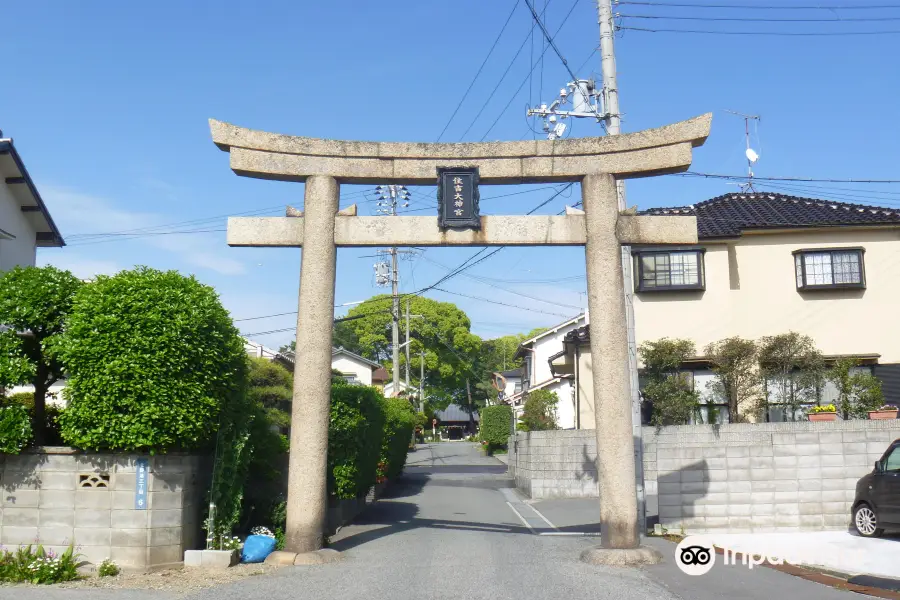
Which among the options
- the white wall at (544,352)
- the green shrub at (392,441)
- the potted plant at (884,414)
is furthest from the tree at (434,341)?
the potted plant at (884,414)

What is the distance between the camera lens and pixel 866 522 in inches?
540

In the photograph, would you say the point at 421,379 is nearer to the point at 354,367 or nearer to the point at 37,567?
the point at 354,367

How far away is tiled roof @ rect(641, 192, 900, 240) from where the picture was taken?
23.2 m

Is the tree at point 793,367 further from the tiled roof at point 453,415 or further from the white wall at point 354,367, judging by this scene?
the tiled roof at point 453,415

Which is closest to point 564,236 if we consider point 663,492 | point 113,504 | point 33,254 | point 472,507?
point 663,492

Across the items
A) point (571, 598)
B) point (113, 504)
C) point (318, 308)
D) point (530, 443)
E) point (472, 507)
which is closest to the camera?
point (571, 598)

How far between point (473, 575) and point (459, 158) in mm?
6288

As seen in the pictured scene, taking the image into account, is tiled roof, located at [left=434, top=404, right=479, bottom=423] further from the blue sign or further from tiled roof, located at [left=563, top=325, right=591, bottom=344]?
the blue sign

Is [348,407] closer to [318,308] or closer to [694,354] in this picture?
[318,308]

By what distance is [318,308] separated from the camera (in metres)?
12.1

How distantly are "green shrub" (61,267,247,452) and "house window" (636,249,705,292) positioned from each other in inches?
606

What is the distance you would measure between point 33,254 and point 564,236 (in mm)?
16282

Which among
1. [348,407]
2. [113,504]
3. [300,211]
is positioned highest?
[300,211]

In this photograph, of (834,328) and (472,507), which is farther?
(834,328)
